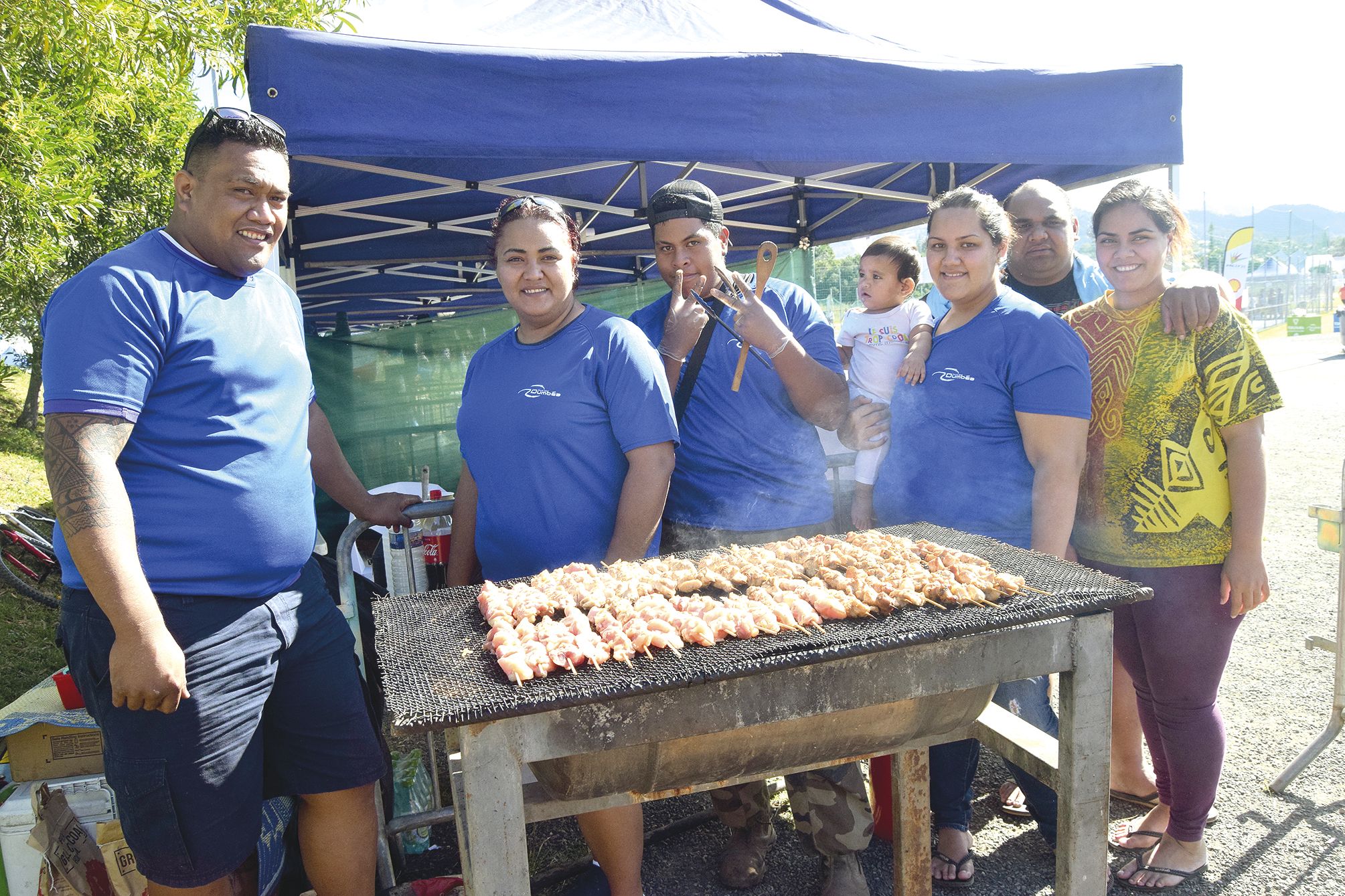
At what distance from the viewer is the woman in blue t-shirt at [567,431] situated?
2418mm

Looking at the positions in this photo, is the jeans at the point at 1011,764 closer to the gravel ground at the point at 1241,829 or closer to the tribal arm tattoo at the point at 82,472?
the gravel ground at the point at 1241,829

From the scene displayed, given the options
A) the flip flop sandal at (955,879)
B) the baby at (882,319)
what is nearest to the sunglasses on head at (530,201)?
the baby at (882,319)

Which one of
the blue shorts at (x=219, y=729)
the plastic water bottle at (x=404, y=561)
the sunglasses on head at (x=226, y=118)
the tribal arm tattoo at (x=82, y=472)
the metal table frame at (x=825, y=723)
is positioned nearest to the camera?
the metal table frame at (x=825, y=723)

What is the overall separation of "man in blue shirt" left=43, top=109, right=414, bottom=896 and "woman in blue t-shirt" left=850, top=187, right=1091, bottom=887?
1.88m

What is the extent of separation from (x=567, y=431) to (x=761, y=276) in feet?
2.46

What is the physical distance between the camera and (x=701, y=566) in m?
2.33

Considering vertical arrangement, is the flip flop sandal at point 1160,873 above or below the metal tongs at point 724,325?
below

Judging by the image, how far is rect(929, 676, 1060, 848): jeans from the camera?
282 centimetres

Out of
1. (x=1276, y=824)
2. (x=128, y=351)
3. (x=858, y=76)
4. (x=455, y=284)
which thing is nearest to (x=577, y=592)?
(x=128, y=351)

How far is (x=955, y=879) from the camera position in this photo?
9.39ft

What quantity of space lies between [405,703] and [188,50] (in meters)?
6.16

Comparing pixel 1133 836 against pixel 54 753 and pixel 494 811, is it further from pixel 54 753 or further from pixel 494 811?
pixel 54 753

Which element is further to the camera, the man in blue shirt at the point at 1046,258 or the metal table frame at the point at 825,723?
the man in blue shirt at the point at 1046,258

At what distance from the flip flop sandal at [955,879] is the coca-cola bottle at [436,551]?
7.24 feet
